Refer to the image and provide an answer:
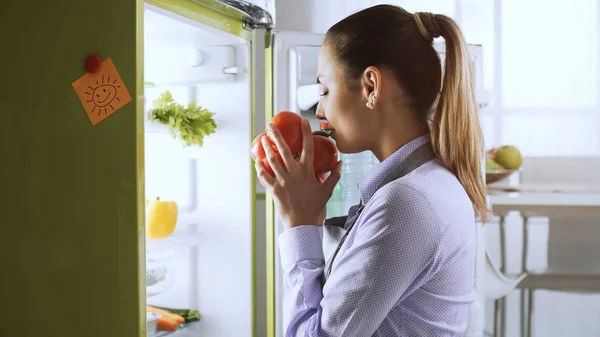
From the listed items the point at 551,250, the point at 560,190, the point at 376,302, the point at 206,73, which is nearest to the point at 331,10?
the point at 206,73

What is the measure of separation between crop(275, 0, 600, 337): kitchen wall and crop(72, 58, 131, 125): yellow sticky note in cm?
204

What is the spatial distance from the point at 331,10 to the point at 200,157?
1130 mm

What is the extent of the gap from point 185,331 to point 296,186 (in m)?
0.94

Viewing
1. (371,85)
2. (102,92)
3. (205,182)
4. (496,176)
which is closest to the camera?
(371,85)

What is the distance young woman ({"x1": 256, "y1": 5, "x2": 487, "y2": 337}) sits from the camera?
3.22 feet

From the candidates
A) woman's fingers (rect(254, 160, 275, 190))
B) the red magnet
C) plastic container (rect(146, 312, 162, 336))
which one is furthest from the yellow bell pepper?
woman's fingers (rect(254, 160, 275, 190))

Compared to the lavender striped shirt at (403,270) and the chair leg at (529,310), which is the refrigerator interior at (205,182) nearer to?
the lavender striped shirt at (403,270)

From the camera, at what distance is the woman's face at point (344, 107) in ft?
3.61

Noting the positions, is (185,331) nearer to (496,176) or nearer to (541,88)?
(496,176)

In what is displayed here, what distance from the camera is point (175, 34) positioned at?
1857mm

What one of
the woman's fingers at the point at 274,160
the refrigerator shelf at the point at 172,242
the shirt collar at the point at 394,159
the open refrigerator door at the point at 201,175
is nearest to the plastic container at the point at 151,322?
the open refrigerator door at the point at 201,175

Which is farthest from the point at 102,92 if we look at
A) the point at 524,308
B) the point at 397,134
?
the point at 524,308

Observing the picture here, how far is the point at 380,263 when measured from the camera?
97cm

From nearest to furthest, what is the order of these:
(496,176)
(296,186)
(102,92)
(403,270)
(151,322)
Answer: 1. (403,270)
2. (296,186)
3. (102,92)
4. (151,322)
5. (496,176)
